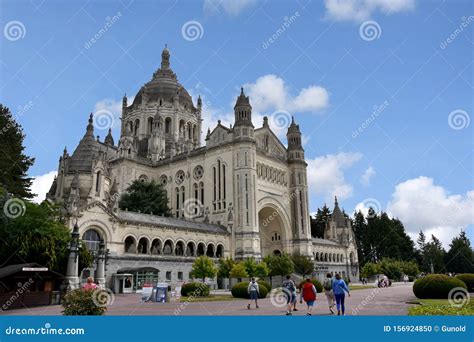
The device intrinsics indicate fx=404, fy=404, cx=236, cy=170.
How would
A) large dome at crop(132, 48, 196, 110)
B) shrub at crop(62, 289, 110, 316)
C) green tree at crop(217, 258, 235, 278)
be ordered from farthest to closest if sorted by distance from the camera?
large dome at crop(132, 48, 196, 110) < green tree at crop(217, 258, 235, 278) < shrub at crop(62, 289, 110, 316)

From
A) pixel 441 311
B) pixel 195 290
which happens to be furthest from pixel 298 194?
pixel 441 311

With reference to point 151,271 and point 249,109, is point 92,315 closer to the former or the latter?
point 151,271

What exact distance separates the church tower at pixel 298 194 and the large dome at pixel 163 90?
27256mm

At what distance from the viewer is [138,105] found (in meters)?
87.4

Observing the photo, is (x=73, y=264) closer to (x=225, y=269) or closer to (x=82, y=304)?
(x=82, y=304)

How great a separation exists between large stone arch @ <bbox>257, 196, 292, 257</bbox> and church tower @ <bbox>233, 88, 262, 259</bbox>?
23.4ft

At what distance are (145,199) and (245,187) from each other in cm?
1590

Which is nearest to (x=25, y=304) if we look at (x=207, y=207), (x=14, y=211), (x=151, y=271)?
(x=14, y=211)

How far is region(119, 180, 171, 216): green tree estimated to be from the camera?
62.8 meters

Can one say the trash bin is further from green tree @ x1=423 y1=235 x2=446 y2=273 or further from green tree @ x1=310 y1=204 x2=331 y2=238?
green tree @ x1=423 y1=235 x2=446 y2=273

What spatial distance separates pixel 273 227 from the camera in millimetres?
73500

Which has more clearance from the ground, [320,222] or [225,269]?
[320,222]

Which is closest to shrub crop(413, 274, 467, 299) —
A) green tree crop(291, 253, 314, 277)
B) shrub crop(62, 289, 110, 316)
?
shrub crop(62, 289, 110, 316)

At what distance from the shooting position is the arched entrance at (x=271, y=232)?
7122cm
